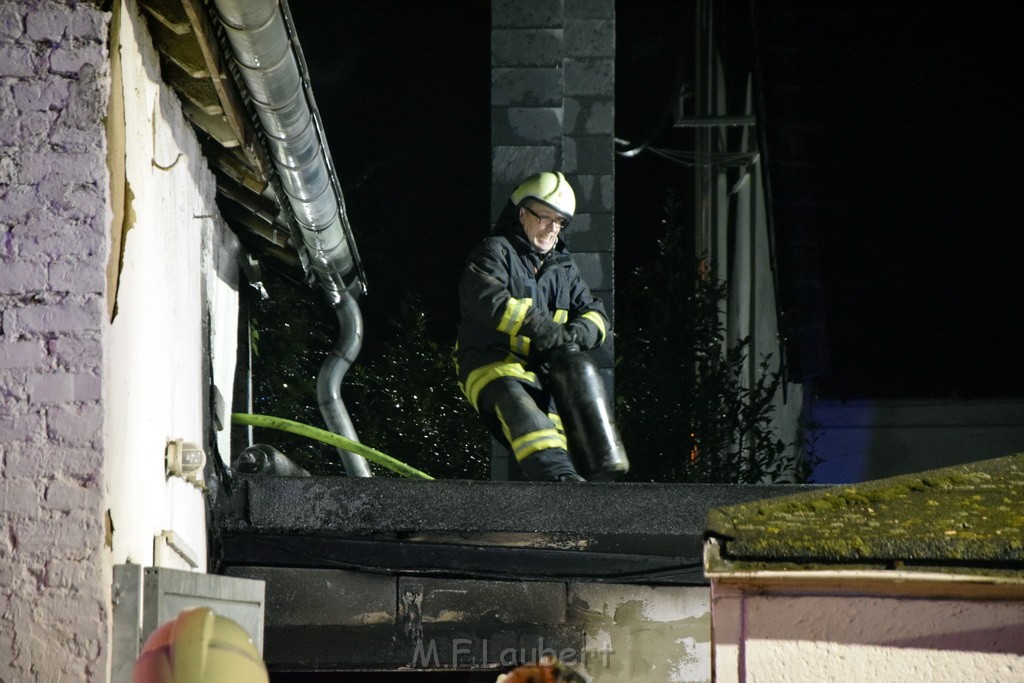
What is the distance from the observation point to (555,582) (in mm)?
7500

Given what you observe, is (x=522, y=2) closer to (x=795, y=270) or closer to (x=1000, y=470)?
(x=795, y=270)

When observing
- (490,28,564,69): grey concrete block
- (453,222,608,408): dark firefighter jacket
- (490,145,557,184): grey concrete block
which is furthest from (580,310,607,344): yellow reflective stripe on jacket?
(490,28,564,69): grey concrete block

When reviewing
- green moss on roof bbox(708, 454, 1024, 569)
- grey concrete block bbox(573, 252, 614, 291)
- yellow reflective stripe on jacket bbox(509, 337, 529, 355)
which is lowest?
green moss on roof bbox(708, 454, 1024, 569)

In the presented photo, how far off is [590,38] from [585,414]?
10.6 ft

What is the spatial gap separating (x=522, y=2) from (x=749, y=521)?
5856mm

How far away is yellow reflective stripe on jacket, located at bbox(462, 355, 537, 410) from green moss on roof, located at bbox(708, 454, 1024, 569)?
3570 mm

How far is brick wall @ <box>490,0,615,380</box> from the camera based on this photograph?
9734 millimetres

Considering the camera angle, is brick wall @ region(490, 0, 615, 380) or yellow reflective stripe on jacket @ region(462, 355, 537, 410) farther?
brick wall @ region(490, 0, 615, 380)

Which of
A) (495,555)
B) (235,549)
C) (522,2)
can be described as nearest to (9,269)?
(235,549)

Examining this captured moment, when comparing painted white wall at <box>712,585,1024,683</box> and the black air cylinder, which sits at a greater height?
the black air cylinder

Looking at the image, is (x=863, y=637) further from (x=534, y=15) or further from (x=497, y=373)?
(x=534, y=15)

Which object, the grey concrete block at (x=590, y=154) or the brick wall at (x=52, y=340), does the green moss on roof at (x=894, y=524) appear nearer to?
the brick wall at (x=52, y=340)

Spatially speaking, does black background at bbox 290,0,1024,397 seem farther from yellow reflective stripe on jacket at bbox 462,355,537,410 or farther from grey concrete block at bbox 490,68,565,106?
yellow reflective stripe on jacket at bbox 462,355,537,410

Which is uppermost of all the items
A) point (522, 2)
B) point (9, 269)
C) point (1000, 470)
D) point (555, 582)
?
Result: point (522, 2)
